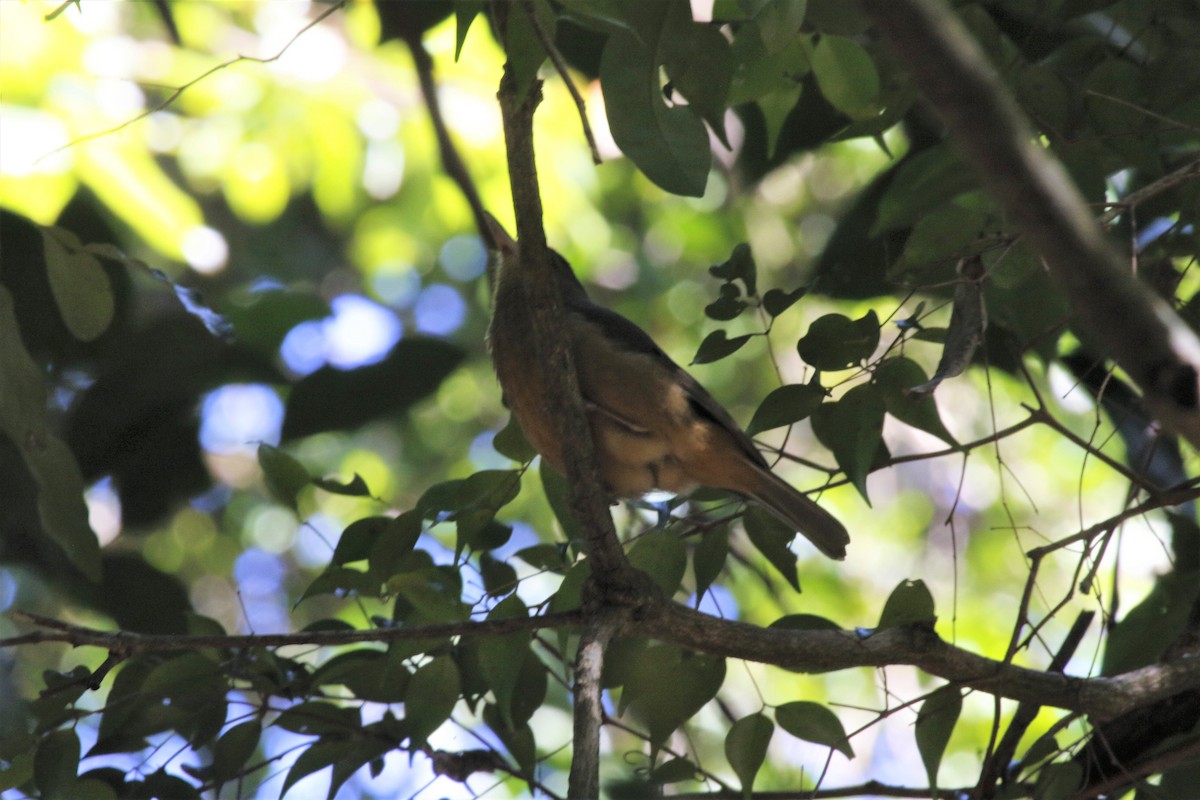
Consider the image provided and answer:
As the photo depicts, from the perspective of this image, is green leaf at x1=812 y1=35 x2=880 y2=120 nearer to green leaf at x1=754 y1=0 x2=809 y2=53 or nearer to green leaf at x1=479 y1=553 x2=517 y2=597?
green leaf at x1=754 y1=0 x2=809 y2=53

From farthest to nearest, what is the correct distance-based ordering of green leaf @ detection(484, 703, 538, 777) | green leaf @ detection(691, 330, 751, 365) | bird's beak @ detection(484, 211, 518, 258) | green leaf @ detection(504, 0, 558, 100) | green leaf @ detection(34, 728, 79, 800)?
bird's beak @ detection(484, 211, 518, 258), green leaf @ detection(484, 703, 538, 777), green leaf @ detection(691, 330, 751, 365), green leaf @ detection(34, 728, 79, 800), green leaf @ detection(504, 0, 558, 100)

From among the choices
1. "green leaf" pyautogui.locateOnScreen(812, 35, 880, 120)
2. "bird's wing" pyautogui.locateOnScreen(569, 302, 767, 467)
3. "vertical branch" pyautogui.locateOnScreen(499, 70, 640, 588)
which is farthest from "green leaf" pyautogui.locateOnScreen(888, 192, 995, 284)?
"vertical branch" pyautogui.locateOnScreen(499, 70, 640, 588)

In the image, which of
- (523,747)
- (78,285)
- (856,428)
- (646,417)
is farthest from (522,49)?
(523,747)

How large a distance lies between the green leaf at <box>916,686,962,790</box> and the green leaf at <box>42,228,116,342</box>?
93.3 inches

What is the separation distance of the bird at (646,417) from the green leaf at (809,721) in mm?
928

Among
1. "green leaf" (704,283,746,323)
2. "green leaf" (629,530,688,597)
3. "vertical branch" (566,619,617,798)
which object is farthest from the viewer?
"green leaf" (629,530,688,597)

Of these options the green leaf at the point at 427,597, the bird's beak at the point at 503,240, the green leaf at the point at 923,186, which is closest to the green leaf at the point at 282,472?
the green leaf at the point at 427,597

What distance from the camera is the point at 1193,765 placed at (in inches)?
115

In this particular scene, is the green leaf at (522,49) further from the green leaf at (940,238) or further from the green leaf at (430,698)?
the green leaf at (430,698)

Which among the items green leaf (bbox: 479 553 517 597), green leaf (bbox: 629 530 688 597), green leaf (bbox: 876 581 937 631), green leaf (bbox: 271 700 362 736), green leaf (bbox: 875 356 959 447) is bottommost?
green leaf (bbox: 876 581 937 631)

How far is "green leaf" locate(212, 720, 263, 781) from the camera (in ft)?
10.2

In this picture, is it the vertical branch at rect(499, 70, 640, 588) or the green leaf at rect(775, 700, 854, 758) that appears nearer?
the vertical branch at rect(499, 70, 640, 588)

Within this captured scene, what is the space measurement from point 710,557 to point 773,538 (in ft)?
0.59

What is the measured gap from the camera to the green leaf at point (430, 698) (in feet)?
9.55
